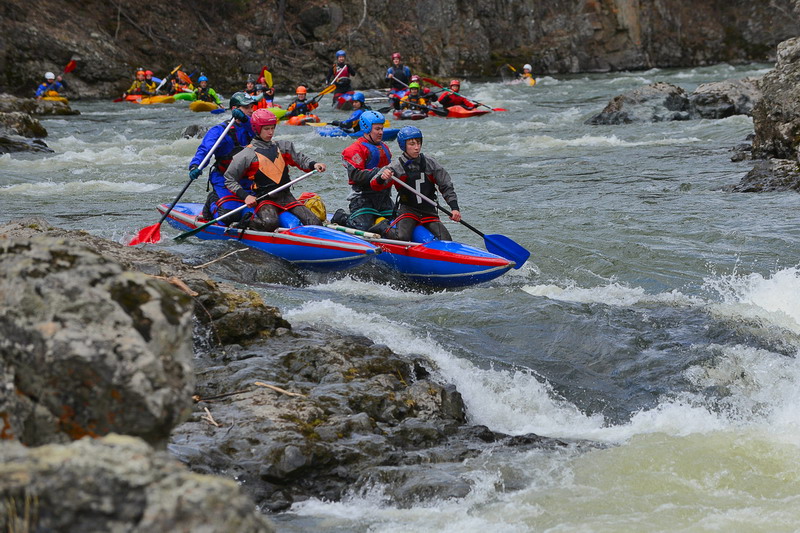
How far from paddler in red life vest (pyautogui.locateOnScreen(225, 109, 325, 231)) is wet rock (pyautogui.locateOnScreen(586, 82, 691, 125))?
1047 cm

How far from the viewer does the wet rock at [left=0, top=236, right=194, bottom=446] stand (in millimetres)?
2127

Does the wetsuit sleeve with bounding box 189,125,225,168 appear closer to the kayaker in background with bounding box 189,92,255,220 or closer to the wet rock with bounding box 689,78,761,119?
the kayaker in background with bounding box 189,92,255,220

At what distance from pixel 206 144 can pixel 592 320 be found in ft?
14.1

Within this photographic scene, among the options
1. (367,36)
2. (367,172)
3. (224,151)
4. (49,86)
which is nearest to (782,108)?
(367,172)

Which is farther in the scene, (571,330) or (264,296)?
(264,296)

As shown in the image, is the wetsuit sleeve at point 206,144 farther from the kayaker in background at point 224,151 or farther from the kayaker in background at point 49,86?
the kayaker in background at point 49,86

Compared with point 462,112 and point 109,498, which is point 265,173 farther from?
point 462,112

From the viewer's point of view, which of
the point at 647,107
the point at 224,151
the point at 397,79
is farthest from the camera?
the point at 397,79

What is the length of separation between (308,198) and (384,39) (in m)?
23.0

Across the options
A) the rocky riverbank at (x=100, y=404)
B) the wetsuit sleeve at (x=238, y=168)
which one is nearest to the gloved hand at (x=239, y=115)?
the wetsuit sleeve at (x=238, y=168)

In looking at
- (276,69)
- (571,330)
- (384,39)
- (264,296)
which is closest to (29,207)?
(264,296)

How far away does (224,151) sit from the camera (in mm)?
8906

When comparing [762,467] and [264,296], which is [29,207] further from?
[762,467]

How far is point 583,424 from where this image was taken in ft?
16.3
